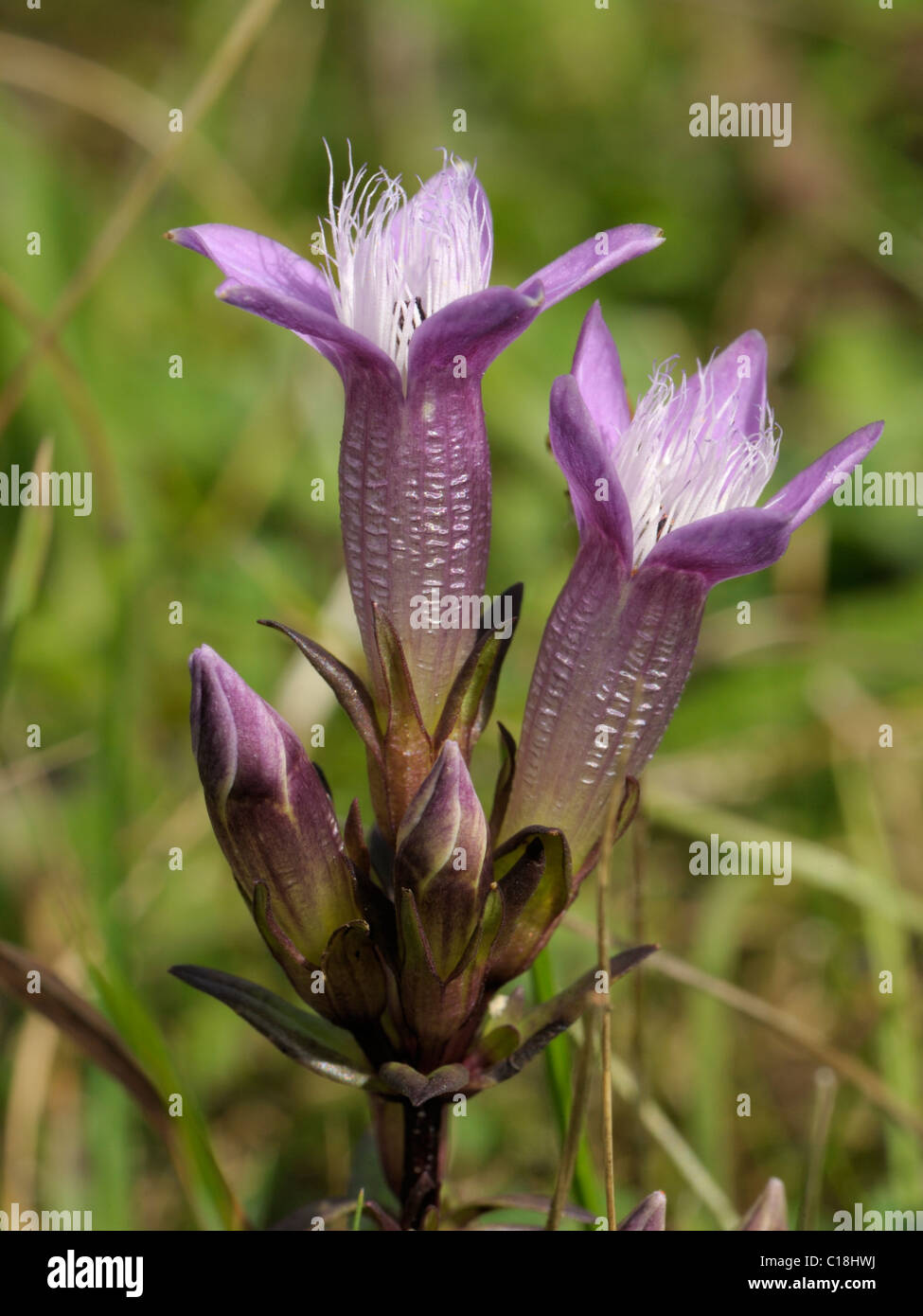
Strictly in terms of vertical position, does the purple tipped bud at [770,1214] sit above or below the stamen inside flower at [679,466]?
below

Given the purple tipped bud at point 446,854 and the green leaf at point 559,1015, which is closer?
the purple tipped bud at point 446,854

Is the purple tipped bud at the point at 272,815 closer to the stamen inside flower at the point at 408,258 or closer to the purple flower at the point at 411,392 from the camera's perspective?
the purple flower at the point at 411,392

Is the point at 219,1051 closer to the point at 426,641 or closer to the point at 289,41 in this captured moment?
the point at 426,641

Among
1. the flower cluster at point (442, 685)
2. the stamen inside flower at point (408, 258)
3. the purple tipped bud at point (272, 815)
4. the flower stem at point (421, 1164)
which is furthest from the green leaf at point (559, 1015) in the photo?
the stamen inside flower at point (408, 258)

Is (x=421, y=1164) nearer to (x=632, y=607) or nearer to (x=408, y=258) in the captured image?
(x=632, y=607)

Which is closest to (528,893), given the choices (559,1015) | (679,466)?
(559,1015)

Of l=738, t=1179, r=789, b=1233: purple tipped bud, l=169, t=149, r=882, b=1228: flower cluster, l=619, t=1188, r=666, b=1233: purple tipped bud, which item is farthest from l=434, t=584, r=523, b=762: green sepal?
l=738, t=1179, r=789, b=1233: purple tipped bud
